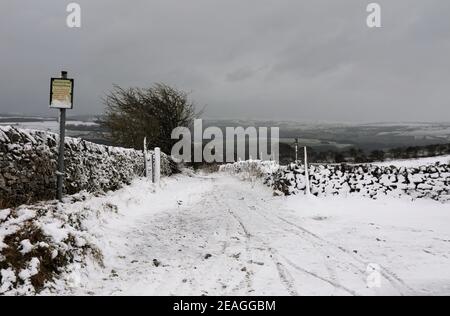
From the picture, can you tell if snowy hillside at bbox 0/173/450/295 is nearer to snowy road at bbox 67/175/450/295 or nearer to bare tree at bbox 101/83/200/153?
snowy road at bbox 67/175/450/295

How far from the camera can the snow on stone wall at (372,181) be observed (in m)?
11.1

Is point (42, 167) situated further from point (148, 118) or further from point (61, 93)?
point (148, 118)

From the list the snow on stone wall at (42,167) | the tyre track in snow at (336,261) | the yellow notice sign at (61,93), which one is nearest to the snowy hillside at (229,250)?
the tyre track in snow at (336,261)

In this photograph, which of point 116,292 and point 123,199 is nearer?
point 116,292

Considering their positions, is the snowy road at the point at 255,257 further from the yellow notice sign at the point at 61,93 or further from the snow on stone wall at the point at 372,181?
the snow on stone wall at the point at 372,181

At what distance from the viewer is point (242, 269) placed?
5363mm

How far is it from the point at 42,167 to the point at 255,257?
5.27 meters

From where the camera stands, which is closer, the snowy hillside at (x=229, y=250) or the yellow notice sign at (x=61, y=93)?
the snowy hillside at (x=229, y=250)

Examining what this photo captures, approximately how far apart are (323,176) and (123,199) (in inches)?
274

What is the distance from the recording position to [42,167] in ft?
27.6

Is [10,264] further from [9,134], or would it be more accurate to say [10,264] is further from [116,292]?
[9,134]

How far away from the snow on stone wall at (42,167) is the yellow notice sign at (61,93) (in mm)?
1011
